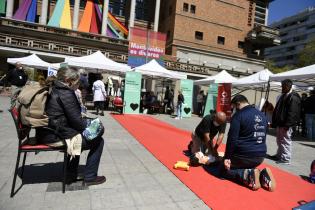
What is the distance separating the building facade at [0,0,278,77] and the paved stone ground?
81.6 feet

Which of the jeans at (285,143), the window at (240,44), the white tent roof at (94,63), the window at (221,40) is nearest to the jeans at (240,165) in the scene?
the jeans at (285,143)

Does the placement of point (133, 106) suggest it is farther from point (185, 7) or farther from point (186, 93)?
point (185, 7)

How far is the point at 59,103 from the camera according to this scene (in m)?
3.77

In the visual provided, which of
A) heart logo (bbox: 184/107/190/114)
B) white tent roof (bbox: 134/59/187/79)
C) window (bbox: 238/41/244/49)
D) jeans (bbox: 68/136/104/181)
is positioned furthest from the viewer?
window (bbox: 238/41/244/49)

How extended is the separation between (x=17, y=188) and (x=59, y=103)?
137 centimetres

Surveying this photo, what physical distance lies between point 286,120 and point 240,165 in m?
2.65

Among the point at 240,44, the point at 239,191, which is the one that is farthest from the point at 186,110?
the point at 240,44

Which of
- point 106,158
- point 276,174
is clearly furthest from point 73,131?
point 276,174

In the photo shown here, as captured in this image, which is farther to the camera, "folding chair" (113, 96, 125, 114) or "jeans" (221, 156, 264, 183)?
"folding chair" (113, 96, 125, 114)

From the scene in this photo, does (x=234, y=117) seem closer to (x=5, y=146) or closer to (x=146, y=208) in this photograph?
(x=146, y=208)

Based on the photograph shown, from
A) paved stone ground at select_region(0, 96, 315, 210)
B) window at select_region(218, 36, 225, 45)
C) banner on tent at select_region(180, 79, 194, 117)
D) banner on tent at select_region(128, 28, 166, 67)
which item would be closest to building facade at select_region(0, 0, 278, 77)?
window at select_region(218, 36, 225, 45)

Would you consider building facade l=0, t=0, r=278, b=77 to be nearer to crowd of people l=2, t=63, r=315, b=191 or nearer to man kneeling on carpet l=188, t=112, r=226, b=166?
crowd of people l=2, t=63, r=315, b=191

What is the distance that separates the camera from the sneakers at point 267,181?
462 cm

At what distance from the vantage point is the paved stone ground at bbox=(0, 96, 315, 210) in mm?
3664
